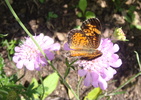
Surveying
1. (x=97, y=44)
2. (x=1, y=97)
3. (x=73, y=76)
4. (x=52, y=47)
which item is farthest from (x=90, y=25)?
(x=73, y=76)

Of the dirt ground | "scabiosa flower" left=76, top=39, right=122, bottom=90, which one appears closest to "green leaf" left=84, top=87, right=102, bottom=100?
the dirt ground

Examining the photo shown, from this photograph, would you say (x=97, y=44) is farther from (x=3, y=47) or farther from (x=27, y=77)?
(x=3, y=47)

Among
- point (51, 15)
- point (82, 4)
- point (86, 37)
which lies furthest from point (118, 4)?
point (86, 37)

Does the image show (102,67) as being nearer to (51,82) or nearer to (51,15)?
(51,82)

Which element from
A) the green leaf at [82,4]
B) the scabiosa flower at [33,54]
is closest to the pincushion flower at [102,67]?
the scabiosa flower at [33,54]

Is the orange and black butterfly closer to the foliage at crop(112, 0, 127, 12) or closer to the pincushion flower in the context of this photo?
the pincushion flower

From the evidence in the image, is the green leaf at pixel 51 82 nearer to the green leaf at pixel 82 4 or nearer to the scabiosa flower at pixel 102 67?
the scabiosa flower at pixel 102 67
